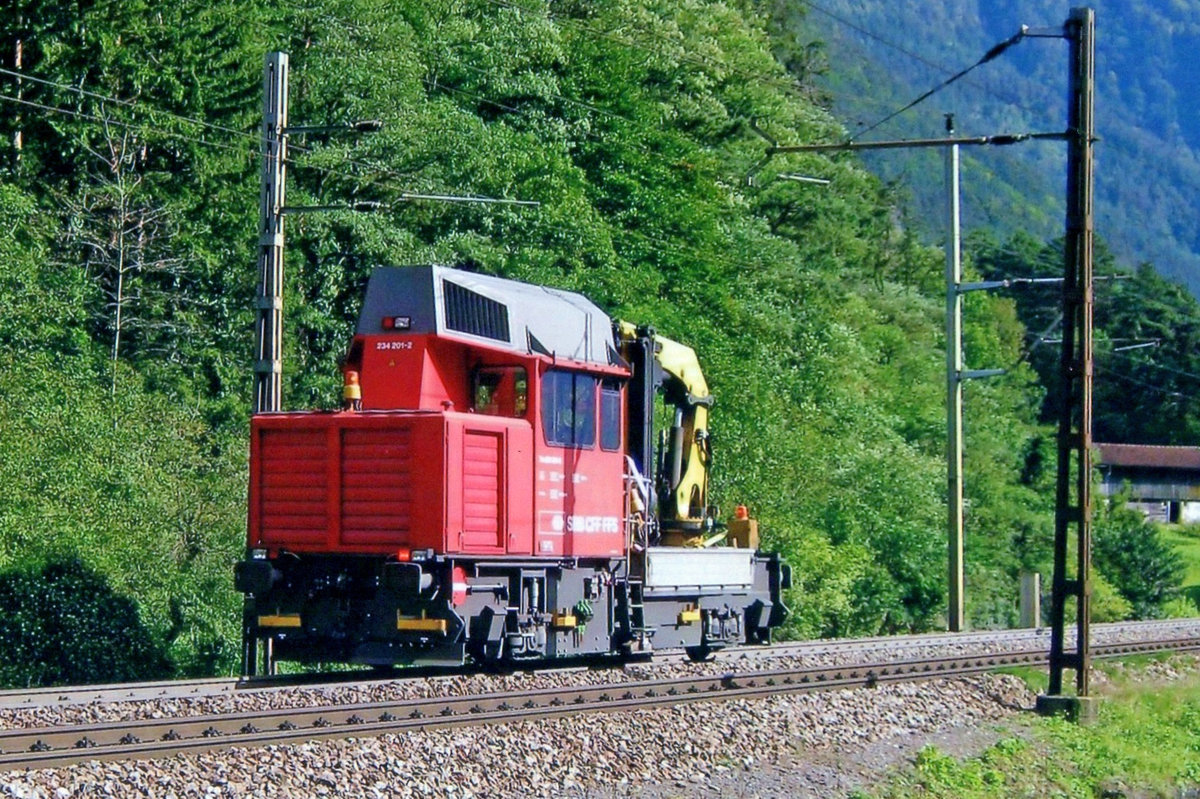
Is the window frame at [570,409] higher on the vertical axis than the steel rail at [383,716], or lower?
higher

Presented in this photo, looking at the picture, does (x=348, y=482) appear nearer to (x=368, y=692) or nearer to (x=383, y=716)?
(x=368, y=692)

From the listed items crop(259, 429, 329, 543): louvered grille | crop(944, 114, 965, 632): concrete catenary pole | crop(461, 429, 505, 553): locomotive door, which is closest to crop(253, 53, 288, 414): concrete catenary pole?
crop(259, 429, 329, 543): louvered grille

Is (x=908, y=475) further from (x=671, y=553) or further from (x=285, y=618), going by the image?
(x=285, y=618)

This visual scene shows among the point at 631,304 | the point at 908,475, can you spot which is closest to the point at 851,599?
the point at 908,475

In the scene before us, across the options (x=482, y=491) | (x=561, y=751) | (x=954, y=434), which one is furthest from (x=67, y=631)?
(x=954, y=434)

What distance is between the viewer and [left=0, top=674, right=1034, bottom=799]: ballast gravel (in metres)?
11.1

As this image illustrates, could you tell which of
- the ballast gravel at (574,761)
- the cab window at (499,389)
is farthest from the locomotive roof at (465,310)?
the ballast gravel at (574,761)

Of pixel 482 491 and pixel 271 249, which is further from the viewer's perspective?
pixel 271 249

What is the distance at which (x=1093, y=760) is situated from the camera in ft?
55.7

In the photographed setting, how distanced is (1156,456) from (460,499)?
8087 cm

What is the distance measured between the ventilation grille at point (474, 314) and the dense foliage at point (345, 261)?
7.81 m

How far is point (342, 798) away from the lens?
1122 cm

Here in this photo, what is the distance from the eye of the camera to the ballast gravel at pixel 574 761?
11.1 metres

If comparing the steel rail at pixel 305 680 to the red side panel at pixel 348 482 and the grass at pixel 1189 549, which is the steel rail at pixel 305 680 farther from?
the grass at pixel 1189 549
